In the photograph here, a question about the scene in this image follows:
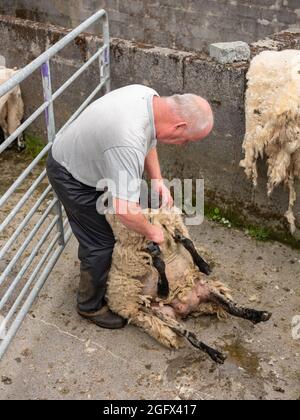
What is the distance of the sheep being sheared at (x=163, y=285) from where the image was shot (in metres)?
3.34

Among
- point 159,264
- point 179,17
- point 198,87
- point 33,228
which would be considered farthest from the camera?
point 179,17

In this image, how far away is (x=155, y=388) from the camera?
3.12 metres

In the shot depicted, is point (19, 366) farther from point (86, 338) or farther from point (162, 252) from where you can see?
point (162, 252)

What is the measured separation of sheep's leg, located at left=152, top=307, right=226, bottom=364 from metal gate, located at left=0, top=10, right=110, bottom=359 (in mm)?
919

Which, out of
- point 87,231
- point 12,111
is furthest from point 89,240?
point 12,111

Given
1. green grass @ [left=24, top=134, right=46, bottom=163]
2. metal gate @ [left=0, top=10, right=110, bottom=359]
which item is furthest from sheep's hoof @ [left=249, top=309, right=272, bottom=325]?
green grass @ [left=24, top=134, right=46, bottom=163]

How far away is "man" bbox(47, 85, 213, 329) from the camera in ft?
9.34

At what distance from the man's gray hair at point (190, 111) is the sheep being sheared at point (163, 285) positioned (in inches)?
30.4

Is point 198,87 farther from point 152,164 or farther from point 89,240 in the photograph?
point 89,240

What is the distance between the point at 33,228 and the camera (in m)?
3.71

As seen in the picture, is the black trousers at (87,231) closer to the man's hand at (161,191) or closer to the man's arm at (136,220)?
the man's arm at (136,220)

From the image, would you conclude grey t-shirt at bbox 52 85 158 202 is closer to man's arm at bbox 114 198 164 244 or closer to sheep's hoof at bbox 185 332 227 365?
man's arm at bbox 114 198 164 244

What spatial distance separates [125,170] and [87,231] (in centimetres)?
72
